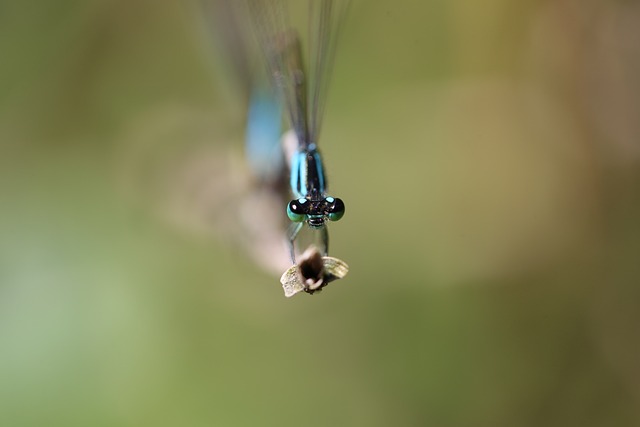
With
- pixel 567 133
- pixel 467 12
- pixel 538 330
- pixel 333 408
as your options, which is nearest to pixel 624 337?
pixel 538 330

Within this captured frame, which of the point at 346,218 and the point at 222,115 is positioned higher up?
the point at 222,115

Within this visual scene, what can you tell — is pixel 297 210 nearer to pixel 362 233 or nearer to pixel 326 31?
pixel 326 31

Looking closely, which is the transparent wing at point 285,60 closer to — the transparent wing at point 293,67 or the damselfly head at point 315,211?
the transparent wing at point 293,67

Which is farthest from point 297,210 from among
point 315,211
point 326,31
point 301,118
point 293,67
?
point 326,31

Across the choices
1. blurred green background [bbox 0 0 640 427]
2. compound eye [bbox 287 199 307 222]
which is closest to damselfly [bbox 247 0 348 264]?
compound eye [bbox 287 199 307 222]

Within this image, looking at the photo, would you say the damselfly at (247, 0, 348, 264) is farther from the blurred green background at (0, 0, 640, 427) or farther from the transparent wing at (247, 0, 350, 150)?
the blurred green background at (0, 0, 640, 427)

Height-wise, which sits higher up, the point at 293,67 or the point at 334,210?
the point at 293,67

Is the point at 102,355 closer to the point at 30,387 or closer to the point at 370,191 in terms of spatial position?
the point at 30,387
